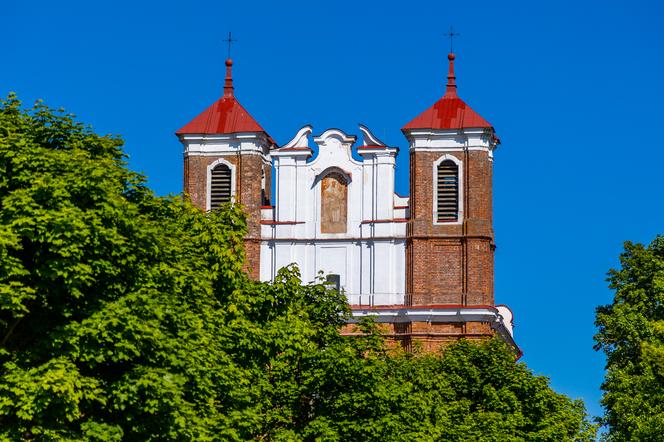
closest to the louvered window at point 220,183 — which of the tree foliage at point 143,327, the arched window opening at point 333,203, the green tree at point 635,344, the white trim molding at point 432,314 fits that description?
the arched window opening at point 333,203

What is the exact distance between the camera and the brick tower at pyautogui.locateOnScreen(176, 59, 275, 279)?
82.9 meters

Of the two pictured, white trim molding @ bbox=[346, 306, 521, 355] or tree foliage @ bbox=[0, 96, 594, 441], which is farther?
white trim molding @ bbox=[346, 306, 521, 355]

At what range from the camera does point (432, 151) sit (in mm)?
82125

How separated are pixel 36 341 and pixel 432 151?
156 feet

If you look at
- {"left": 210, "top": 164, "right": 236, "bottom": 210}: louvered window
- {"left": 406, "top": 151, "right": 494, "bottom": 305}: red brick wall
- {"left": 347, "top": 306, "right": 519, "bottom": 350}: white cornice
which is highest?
{"left": 210, "top": 164, "right": 236, "bottom": 210}: louvered window

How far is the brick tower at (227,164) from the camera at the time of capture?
8294 cm

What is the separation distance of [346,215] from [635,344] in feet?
64.3

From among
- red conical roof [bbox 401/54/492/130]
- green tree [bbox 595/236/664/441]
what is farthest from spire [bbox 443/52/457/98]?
green tree [bbox 595/236/664/441]

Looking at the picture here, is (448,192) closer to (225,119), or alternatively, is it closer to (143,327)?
(225,119)

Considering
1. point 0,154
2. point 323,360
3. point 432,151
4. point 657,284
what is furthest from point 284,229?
point 0,154

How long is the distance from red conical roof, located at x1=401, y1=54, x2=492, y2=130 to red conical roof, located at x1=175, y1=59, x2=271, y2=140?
25.0ft

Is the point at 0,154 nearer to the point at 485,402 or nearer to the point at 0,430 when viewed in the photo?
the point at 0,430

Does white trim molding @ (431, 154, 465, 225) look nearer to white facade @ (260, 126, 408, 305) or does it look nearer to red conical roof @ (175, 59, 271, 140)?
white facade @ (260, 126, 408, 305)

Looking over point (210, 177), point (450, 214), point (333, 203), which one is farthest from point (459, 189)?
point (210, 177)
